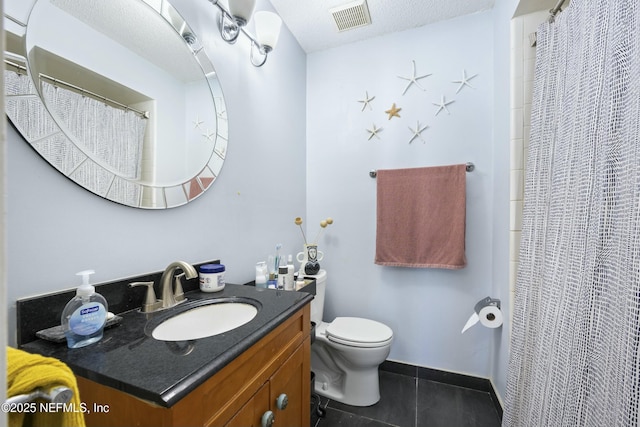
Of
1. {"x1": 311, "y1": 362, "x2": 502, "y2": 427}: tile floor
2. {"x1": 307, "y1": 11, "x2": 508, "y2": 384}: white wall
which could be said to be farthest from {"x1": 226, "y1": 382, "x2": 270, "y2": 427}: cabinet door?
{"x1": 307, "y1": 11, "x2": 508, "y2": 384}: white wall

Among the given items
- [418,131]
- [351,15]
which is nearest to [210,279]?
[418,131]

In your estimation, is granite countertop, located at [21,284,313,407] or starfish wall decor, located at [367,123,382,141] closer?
granite countertop, located at [21,284,313,407]

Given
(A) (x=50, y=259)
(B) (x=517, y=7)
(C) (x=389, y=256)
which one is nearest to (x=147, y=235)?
(A) (x=50, y=259)

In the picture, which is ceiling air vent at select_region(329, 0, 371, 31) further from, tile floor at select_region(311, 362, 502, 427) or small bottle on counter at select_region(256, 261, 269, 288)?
tile floor at select_region(311, 362, 502, 427)

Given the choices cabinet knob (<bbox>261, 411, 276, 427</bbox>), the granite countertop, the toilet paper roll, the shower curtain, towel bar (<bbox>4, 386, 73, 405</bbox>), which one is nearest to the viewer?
towel bar (<bbox>4, 386, 73, 405</bbox>)

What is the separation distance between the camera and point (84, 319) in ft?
1.83

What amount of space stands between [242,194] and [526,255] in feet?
4.35

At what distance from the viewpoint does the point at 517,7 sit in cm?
120

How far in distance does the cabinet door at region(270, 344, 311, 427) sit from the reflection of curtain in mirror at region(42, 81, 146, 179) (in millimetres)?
810

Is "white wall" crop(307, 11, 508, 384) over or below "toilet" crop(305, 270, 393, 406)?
over

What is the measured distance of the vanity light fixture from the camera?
1.14m

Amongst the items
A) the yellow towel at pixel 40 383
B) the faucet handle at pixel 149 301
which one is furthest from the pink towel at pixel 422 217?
the yellow towel at pixel 40 383

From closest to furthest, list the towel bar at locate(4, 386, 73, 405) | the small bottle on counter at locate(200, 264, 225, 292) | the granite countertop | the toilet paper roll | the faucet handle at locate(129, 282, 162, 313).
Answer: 1. the towel bar at locate(4, 386, 73, 405)
2. the granite countertop
3. the faucet handle at locate(129, 282, 162, 313)
4. the small bottle on counter at locate(200, 264, 225, 292)
5. the toilet paper roll

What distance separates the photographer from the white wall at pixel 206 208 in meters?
0.61
